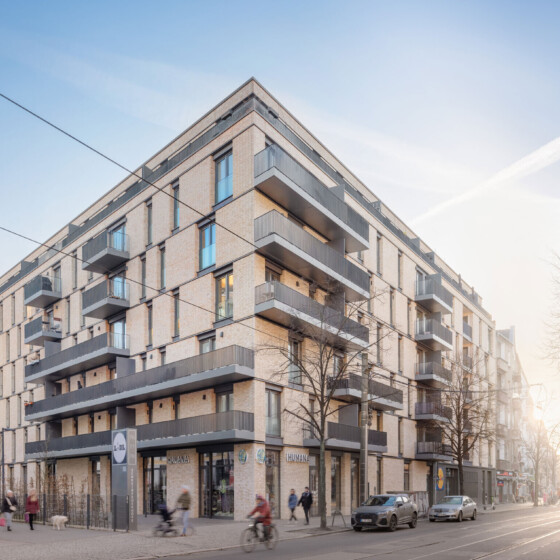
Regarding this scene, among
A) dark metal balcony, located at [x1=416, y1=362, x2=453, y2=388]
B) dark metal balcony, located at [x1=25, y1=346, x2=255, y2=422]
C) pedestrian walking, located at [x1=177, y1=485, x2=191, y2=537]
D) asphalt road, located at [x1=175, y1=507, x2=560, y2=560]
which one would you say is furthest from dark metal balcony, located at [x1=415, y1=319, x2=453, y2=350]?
pedestrian walking, located at [x1=177, y1=485, x2=191, y2=537]

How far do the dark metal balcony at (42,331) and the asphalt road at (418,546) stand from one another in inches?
1145

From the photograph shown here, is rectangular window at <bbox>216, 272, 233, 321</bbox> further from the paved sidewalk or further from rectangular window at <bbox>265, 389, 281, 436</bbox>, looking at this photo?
the paved sidewalk

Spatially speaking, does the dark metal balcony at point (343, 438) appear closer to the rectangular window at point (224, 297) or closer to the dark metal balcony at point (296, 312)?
the dark metal balcony at point (296, 312)

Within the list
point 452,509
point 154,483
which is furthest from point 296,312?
point 154,483

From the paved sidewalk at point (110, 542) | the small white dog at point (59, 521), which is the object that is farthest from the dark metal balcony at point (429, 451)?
the small white dog at point (59, 521)

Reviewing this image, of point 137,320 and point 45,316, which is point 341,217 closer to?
point 137,320

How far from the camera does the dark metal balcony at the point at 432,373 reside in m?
46.8

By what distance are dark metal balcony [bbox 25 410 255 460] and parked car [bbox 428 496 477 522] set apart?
34.3 ft

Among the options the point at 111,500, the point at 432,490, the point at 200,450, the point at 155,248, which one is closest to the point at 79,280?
the point at 155,248

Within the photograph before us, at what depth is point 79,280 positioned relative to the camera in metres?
45.2

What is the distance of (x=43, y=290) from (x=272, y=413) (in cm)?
2334

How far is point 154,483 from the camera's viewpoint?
34.8 m

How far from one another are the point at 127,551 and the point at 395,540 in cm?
863

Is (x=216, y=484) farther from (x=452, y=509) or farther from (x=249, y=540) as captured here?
(x=249, y=540)
